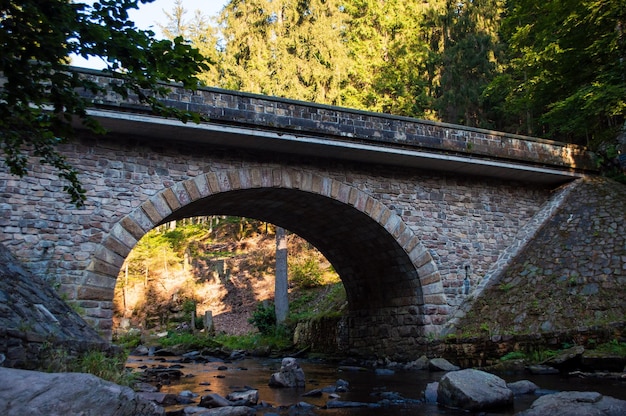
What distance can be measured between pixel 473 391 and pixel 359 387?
2597 mm

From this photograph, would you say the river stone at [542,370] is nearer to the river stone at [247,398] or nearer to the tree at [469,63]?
the river stone at [247,398]

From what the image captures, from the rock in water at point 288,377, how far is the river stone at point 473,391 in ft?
8.90

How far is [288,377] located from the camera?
8.40 m

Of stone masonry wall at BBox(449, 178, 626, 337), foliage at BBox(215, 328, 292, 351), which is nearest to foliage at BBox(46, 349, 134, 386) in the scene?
stone masonry wall at BBox(449, 178, 626, 337)

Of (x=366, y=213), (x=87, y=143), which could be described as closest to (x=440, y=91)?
(x=366, y=213)

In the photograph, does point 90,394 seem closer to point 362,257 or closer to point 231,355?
point 362,257

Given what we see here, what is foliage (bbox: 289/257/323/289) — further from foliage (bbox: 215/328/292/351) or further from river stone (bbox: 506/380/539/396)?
river stone (bbox: 506/380/539/396)

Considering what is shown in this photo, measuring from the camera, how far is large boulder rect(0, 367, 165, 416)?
2.75m

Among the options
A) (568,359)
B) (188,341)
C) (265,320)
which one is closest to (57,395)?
(568,359)

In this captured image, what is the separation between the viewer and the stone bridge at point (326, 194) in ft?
27.8

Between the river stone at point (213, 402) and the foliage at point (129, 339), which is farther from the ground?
the foliage at point (129, 339)

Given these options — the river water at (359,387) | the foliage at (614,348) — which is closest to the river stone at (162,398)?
the river water at (359,387)

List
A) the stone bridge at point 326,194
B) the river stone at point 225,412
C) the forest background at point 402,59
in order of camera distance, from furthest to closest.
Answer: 1. the forest background at point 402,59
2. the stone bridge at point 326,194
3. the river stone at point 225,412

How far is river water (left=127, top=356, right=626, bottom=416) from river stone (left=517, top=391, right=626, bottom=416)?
603 mm
